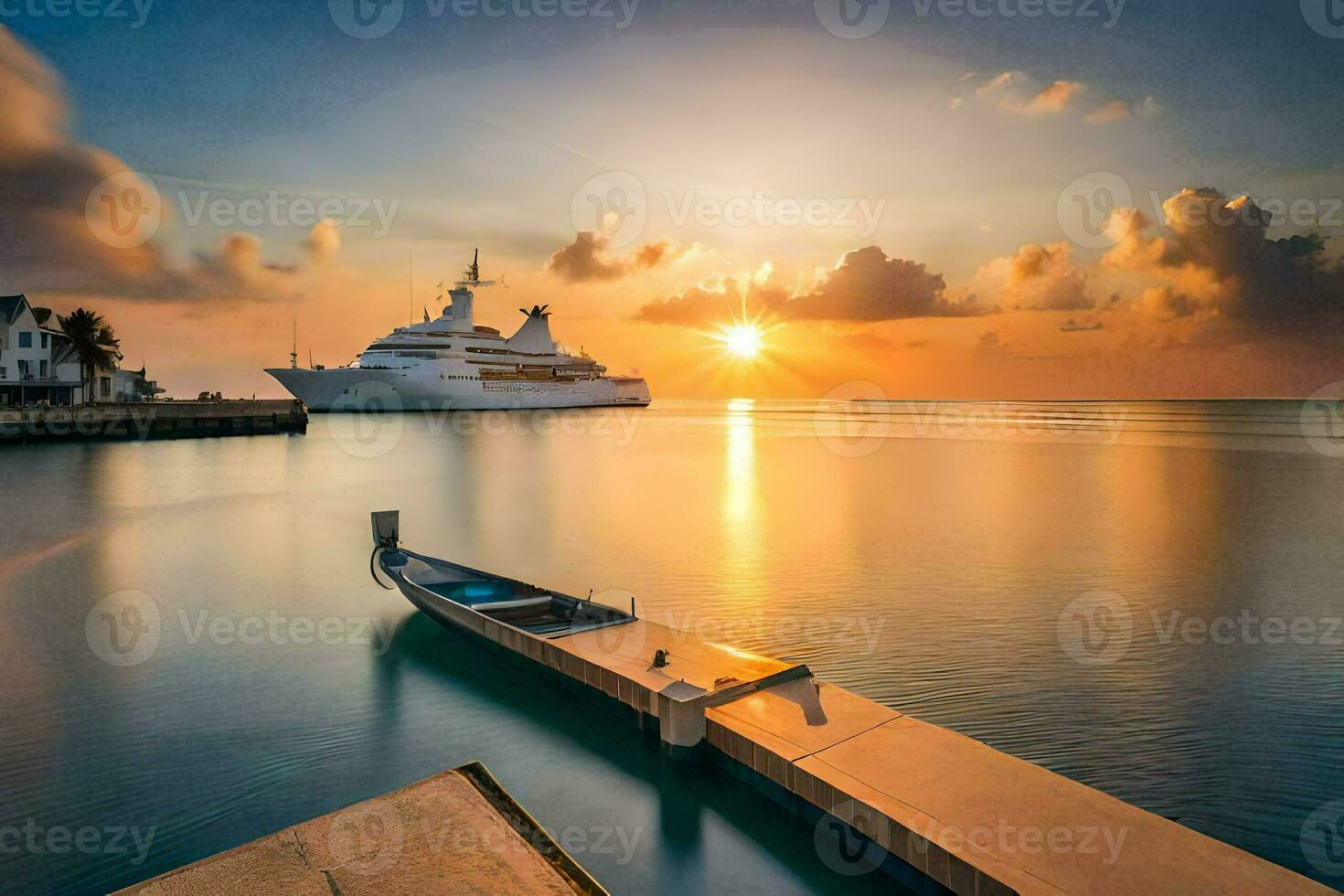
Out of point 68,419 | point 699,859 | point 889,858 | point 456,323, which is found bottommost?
point 699,859

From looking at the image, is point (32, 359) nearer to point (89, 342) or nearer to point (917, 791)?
point (89, 342)

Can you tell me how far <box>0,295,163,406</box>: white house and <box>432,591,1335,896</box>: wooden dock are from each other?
216 feet

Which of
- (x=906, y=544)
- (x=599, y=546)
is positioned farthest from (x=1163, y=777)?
(x=599, y=546)

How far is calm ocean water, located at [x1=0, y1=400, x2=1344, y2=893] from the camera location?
7199 mm

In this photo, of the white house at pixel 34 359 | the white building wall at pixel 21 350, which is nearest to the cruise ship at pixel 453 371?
the white house at pixel 34 359

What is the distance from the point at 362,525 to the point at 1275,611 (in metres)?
26.3

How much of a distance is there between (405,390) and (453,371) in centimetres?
735

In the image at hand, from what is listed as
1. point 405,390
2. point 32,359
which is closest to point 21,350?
point 32,359

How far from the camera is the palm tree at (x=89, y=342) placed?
58719 mm

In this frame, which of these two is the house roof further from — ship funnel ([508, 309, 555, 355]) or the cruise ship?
ship funnel ([508, 309, 555, 355])

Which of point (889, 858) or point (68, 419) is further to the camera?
point (68, 419)

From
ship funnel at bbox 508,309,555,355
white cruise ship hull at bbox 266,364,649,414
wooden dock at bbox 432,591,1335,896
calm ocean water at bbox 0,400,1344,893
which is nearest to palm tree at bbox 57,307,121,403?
white cruise ship hull at bbox 266,364,649,414

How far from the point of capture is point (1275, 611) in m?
14.2

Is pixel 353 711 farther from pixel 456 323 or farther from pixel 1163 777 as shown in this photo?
pixel 456 323
